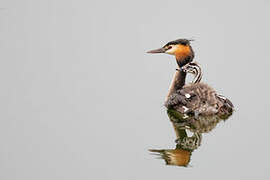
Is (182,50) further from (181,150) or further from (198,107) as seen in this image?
(181,150)

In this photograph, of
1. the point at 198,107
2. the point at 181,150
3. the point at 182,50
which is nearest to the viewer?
the point at 181,150

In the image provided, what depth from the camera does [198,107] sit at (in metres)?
11.3

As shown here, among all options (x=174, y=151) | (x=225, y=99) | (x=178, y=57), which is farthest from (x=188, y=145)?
(x=178, y=57)

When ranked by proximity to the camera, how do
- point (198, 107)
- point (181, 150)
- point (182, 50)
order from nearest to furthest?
point (181, 150) → point (198, 107) → point (182, 50)

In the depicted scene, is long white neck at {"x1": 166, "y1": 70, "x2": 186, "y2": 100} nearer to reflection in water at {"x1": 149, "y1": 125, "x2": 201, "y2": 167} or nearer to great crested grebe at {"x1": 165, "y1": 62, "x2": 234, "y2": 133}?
great crested grebe at {"x1": 165, "y1": 62, "x2": 234, "y2": 133}

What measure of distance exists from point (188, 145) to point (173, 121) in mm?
1198

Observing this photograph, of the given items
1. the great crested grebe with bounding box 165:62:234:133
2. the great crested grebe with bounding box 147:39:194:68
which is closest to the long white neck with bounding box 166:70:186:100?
the great crested grebe with bounding box 147:39:194:68

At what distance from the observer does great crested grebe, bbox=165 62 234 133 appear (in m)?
11.1

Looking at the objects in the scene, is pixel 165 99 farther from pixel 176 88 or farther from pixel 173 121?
pixel 173 121

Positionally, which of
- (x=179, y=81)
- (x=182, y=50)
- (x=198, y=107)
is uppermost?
(x=182, y=50)

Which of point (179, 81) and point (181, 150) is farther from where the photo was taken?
point (179, 81)

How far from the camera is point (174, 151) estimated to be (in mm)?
9859

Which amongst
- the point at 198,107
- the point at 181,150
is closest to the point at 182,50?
the point at 198,107

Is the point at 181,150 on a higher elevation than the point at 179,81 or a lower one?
lower
